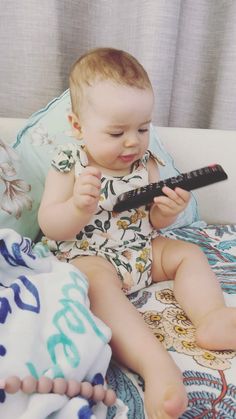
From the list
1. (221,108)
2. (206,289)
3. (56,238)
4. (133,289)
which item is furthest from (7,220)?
(221,108)

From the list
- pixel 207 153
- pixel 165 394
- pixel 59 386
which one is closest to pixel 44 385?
pixel 59 386

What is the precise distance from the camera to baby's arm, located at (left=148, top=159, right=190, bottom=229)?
738 millimetres

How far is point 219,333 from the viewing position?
0.63 metres

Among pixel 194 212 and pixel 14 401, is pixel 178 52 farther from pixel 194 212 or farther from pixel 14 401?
pixel 14 401

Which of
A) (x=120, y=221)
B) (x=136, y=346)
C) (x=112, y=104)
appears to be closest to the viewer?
(x=136, y=346)

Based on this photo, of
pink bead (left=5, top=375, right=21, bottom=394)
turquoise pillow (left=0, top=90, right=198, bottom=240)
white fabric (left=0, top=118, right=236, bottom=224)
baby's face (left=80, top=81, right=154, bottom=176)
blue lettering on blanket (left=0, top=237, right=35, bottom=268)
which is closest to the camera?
pink bead (left=5, top=375, right=21, bottom=394)

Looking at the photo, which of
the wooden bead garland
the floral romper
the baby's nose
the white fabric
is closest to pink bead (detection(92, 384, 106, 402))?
the wooden bead garland

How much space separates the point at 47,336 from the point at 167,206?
33 cm

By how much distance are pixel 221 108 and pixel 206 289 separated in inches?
27.6

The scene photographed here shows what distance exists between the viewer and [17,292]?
0.53 m

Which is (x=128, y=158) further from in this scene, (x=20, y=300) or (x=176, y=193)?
(x=20, y=300)

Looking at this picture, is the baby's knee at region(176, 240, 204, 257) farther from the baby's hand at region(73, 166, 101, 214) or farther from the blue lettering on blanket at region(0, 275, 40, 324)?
the blue lettering on blanket at region(0, 275, 40, 324)

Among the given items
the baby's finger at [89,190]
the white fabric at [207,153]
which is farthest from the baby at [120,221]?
the white fabric at [207,153]

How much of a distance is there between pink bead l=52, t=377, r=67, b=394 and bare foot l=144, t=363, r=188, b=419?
11 centimetres
